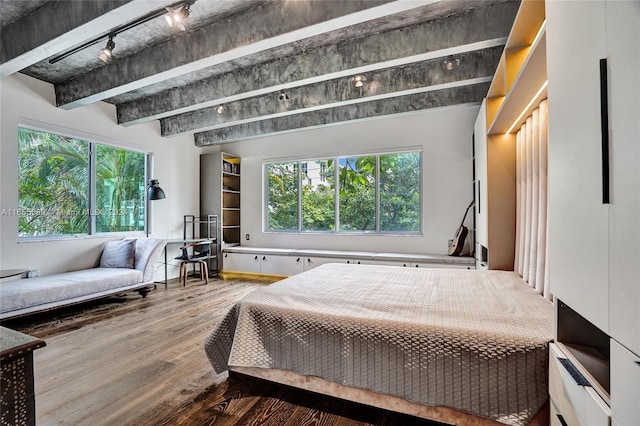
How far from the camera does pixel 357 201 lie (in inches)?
211

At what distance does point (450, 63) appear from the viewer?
10.4 feet

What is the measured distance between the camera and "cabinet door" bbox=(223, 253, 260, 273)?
552 centimetres

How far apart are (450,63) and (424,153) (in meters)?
1.80

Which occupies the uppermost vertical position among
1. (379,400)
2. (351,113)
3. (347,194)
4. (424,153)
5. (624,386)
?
(351,113)

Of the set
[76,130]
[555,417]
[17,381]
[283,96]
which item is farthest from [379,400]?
[76,130]

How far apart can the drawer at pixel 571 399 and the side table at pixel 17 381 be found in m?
1.67

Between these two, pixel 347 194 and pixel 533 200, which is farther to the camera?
pixel 347 194

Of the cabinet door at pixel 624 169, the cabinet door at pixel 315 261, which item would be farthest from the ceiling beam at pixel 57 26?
the cabinet door at pixel 315 261

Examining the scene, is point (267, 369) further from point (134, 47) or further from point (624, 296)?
point (134, 47)

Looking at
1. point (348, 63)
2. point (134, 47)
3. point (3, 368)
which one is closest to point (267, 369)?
point (3, 368)

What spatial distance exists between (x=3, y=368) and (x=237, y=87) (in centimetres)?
349

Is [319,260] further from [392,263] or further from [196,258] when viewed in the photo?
[196,258]

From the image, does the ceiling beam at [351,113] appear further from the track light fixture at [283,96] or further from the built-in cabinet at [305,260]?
the built-in cabinet at [305,260]

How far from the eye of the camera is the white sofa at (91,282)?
10.1ft
